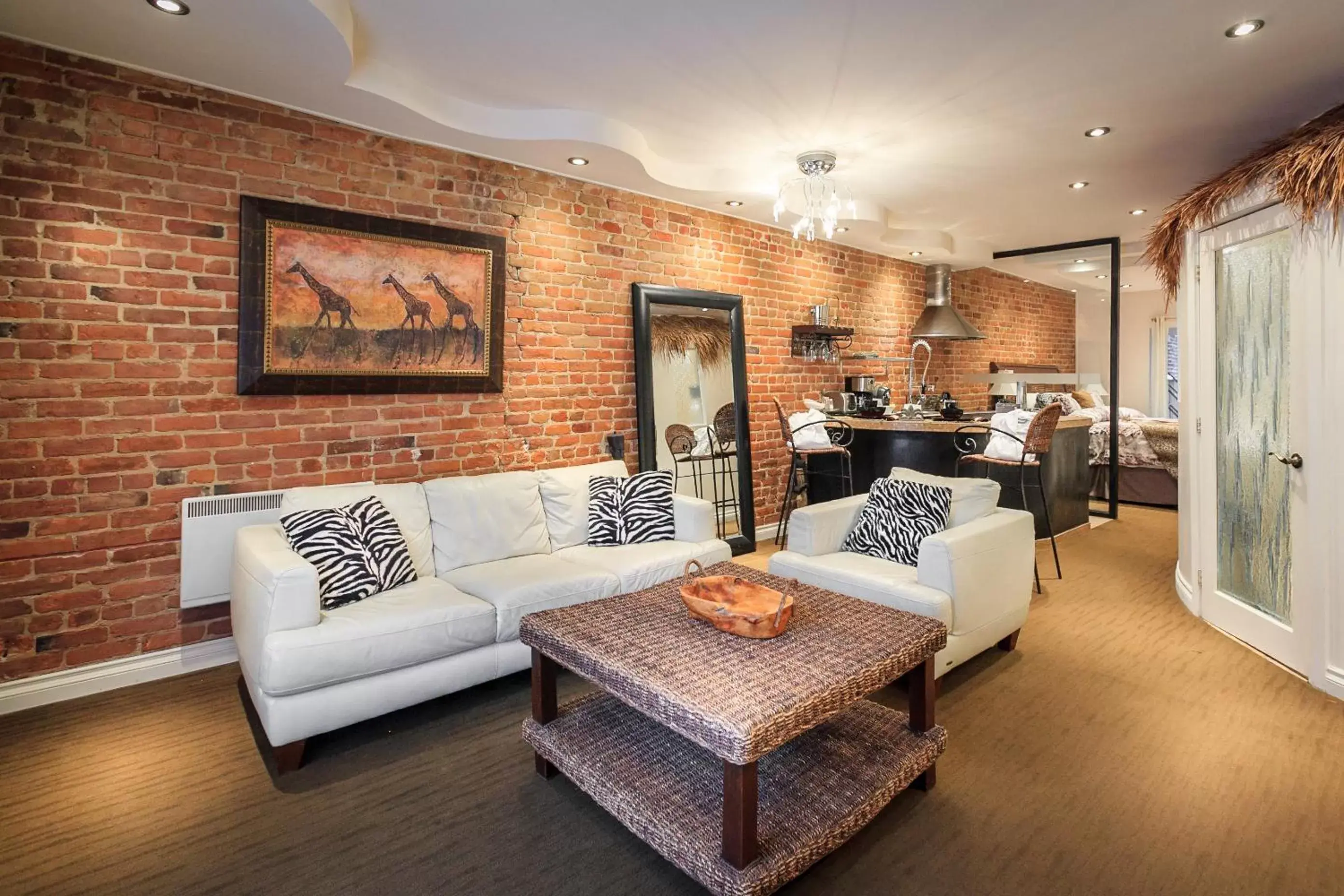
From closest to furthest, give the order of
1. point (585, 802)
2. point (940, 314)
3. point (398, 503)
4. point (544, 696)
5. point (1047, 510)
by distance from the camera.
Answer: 1. point (585, 802)
2. point (544, 696)
3. point (398, 503)
4. point (1047, 510)
5. point (940, 314)

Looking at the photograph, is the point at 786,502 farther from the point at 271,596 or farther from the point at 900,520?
the point at 271,596

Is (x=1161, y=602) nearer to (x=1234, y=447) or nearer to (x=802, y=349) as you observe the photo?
(x=1234, y=447)

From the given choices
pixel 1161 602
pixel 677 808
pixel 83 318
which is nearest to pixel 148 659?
pixel 83 318

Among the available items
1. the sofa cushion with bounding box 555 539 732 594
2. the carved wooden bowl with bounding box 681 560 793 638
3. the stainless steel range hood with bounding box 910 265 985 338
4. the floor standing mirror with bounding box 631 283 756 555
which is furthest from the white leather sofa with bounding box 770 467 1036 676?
the stainless steel range hood with bounding box 910 265 985 338

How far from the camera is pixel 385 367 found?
3465 millimetres

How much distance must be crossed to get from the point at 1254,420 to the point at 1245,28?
1.76m

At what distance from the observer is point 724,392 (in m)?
5.07

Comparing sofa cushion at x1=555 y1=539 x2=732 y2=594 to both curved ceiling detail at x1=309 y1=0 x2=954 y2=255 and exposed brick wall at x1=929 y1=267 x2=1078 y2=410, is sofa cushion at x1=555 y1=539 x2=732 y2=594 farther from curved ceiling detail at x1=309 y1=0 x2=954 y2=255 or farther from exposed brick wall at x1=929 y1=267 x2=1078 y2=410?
exposed brick wall at x1=929 y1=267 x2=1078 y2=410

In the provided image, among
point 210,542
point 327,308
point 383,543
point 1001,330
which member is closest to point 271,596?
point 383,543

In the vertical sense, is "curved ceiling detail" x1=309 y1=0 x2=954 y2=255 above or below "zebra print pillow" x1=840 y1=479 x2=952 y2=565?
above

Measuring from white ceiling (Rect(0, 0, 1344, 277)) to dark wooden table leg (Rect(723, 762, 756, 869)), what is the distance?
8.49ft

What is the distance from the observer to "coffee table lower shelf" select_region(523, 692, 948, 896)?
1629 mm

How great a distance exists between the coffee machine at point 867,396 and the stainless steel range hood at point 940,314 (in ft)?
3.60

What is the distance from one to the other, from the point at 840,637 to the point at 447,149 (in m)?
3.26
